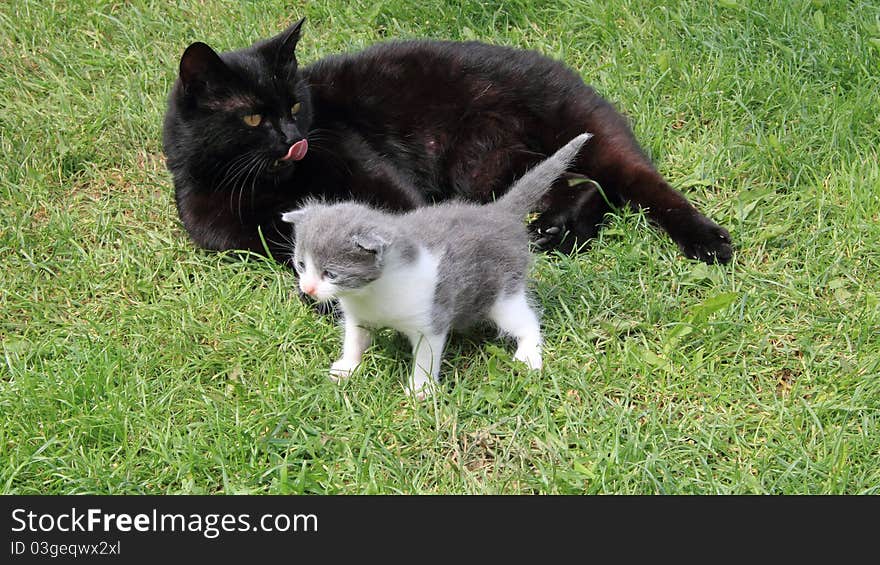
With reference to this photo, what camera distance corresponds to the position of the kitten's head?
2725 millimetres

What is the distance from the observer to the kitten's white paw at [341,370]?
3.10 metres

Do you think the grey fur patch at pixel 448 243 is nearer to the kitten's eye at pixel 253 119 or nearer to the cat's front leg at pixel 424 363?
the cat's front leg at pixel 424 363

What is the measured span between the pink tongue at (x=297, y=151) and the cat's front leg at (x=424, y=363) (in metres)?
Answer: 1.02

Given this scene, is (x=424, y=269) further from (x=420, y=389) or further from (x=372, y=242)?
(x=420, y=389)

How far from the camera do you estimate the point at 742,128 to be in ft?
13.8

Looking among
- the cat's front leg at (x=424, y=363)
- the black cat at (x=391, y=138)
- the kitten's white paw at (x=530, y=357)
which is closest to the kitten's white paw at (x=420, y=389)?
the cat's front leg at (x=424, y=363)

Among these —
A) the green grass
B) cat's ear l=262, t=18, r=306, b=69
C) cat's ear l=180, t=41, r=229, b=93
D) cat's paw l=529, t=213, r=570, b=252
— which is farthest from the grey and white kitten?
cat's ear l=262, t=18, r=306, b=69

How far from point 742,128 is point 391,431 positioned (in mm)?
2367

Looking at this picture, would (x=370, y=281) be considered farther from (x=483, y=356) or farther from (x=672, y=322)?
(x=672, y=322)

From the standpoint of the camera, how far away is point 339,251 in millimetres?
2732

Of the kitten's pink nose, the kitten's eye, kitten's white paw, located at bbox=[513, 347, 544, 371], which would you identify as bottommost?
kitten's white paw, located at bbox=[513, 347, 544, 371]

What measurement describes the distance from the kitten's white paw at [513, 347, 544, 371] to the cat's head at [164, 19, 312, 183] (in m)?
1.23

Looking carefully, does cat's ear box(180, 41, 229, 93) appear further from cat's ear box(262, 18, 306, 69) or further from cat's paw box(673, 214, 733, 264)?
cat's paw box(673, 214, 733, 264)

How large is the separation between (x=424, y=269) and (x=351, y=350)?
0.45 meters
